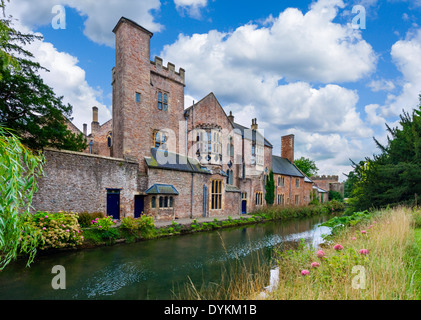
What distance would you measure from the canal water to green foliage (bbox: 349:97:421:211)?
8.21 meters

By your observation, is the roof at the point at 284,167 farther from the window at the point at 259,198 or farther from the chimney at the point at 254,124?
the chimney at the point at 254,124

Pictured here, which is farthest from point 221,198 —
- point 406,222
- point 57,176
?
point 406,222

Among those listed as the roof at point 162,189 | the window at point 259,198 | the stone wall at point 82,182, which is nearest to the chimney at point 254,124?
the window at point 259,198

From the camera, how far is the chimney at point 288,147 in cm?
3763

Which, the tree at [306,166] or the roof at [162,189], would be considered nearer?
the roof at [162,189]

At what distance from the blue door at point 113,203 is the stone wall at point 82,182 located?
231mm

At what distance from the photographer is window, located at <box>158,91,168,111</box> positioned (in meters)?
19.5

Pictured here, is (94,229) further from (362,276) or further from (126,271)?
(362,276)

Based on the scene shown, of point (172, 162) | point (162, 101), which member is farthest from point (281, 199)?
point (162, 101)

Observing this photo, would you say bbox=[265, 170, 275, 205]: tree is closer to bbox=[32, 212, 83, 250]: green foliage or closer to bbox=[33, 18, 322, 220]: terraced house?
bbox=[33, 18, 322, 220]: terraced house

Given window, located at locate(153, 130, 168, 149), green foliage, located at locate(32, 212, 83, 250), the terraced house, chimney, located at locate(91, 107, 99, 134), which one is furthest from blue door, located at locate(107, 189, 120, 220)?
chimney, located at locate(91, 107, 99, 134)

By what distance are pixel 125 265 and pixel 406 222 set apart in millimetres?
10055

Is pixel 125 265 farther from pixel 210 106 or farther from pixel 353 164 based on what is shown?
pixel 210 106

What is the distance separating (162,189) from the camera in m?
16.7
